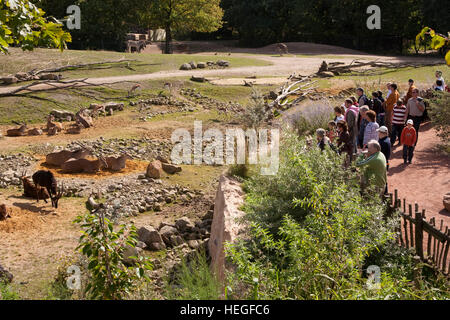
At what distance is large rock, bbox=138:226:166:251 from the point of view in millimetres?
9867

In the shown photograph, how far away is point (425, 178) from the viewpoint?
11.4 meters

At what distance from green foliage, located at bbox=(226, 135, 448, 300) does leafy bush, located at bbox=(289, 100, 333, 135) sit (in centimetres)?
753

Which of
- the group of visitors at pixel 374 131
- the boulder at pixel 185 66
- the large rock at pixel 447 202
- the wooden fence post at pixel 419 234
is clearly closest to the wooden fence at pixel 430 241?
the wooden fence post at pixel 419 234

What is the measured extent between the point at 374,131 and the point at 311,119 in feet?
16.5

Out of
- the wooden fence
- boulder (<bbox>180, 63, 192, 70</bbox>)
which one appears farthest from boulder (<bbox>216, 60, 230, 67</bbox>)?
the wooden fence

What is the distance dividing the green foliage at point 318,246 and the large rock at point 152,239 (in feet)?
8.54

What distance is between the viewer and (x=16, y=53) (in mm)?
26906

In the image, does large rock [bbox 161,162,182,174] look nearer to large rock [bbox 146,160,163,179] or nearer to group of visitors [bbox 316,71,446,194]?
large rock [bbox 146,160,163,179]

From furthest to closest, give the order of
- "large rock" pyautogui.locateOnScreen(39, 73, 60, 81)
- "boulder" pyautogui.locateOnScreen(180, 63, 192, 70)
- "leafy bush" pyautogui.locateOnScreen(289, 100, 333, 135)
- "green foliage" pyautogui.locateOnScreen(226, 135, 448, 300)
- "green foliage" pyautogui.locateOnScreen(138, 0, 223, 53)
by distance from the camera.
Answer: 1. "green foliage" pyautogui.locateOnScreen(138, 0, 223, 53)
2. "boulder" pyautogui.locateOnScreen(180, 63, 192, 70)
3. "large rock" pyautogui.locateOnScreen(39, 73, 60, 81)
4. "leafy bush" pyautogui.locateOnScreen(289, 100, 333, 135)
5. "green foliage" pyautogui.locateOnScreen(226, 135, 448, 300)

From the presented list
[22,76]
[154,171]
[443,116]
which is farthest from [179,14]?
[443,116]

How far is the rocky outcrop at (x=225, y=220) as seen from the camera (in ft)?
25.9

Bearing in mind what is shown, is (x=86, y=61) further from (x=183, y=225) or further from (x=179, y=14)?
(x=183, y=225)

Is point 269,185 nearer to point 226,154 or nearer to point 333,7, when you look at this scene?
point 226,154
